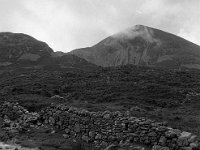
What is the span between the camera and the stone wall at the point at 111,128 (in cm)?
1400

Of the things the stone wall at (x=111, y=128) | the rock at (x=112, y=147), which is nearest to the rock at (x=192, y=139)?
the stone wall at (x=111, y=128)

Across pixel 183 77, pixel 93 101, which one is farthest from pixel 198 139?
pixel 183 77

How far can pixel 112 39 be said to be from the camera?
172000mm

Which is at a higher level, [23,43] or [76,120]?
[23,43]

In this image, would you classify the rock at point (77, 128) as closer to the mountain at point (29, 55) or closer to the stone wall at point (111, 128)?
the stone wall at point (111, 128)

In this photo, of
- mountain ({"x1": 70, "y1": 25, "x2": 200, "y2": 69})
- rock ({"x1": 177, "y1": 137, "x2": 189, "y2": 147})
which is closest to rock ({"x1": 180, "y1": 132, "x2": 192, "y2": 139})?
rock ({"x1": 177, "y1": 137, "x2": 189, "y2": 147})

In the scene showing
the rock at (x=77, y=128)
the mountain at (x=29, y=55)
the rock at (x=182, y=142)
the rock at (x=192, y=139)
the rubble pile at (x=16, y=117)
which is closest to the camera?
the rock at (x=192, y=139)

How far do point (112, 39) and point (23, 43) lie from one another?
7260cm

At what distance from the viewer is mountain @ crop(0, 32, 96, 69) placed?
81.2 m

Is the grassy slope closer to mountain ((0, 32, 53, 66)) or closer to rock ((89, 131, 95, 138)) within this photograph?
rock ((89, 131, 95, 138))

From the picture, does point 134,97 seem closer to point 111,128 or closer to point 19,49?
point 111,128

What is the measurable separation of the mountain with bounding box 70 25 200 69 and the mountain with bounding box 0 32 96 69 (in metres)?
36.9

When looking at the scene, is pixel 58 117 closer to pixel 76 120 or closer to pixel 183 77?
pixel 76 120

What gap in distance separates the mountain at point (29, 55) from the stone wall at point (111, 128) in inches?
2112
